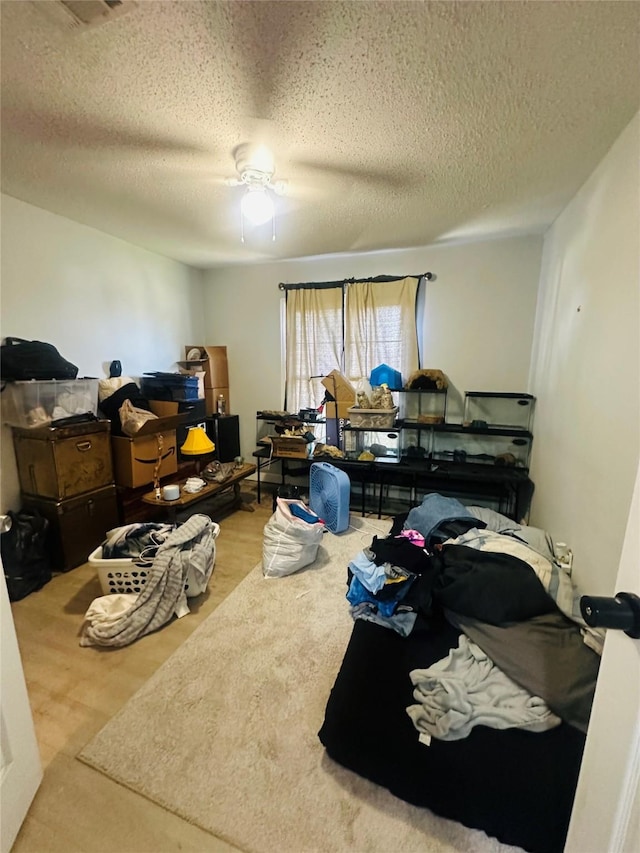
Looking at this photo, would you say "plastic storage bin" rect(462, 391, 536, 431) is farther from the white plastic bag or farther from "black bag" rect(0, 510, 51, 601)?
"black bag" rect(0, 510, 51, 601)

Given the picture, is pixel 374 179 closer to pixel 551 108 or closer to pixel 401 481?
pixel 551 108

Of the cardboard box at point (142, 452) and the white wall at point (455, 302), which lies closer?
the cardboard box at point (142, 452)

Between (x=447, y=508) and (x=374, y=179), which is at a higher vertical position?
(x=374, y=179)

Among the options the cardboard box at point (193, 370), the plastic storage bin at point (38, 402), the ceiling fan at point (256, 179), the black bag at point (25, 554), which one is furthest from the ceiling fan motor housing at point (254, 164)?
the black bag at point (25, 554)

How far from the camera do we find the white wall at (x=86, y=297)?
2.32 m

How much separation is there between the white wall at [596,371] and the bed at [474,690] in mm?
342

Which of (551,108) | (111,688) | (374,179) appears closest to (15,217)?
(374,179)

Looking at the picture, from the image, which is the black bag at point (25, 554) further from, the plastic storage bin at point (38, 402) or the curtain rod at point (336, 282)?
the curtain rod at point (336, 282)

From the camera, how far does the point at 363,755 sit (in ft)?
3.83

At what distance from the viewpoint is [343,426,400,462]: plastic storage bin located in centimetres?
339

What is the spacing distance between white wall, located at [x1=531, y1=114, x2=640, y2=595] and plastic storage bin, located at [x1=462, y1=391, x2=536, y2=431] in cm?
59

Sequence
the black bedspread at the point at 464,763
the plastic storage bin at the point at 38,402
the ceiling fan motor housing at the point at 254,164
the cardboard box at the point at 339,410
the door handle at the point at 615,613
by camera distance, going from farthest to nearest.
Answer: the cardboard box at the point at 339,410, the plastic storage bin at the point at 38,402, the ceiling fan motor housing at the point at 254,164, the black bedspread at the point at 464,763, the door handle at the point at 615,613

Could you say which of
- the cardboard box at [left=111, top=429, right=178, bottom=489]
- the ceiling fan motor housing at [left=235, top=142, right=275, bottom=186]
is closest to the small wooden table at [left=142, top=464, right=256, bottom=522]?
the cardboard box at [left=111, top=429, right=178, bottom=489]

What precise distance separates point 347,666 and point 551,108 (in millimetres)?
2496
